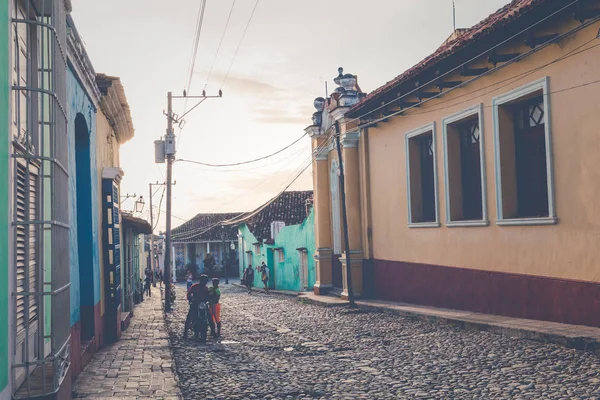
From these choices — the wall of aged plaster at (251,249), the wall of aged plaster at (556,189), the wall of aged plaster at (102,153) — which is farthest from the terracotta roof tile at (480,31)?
the wall of aged plaster at (251,249)

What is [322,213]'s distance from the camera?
75.6 feet

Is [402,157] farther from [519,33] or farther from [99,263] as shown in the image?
[99,263]

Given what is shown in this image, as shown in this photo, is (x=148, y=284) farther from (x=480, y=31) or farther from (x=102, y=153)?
(x=480, y=31)

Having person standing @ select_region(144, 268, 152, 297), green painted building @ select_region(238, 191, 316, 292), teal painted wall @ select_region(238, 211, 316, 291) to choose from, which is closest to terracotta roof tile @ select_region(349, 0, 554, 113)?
teal painted wall @ select_region(238, 211, 316, 291)

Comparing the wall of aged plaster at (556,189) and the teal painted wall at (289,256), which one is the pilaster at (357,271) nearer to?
the wall of aged plaster at (556,189)

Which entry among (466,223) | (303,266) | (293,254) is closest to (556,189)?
(466,223)

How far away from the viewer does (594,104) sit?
9625 mm

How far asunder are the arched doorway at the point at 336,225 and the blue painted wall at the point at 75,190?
442 inches

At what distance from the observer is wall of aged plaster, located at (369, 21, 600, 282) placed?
9742 millimetres

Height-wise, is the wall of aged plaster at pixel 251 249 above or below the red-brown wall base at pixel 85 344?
above

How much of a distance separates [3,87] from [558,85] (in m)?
8.55

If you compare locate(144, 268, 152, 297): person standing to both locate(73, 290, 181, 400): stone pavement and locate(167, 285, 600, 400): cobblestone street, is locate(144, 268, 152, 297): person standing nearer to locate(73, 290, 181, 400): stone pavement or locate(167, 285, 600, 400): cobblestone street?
locate(73, 290, 181, 400): stone pavement

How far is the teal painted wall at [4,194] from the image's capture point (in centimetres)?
388

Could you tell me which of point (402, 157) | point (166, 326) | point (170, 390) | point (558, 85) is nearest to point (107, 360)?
point (170, 390)
